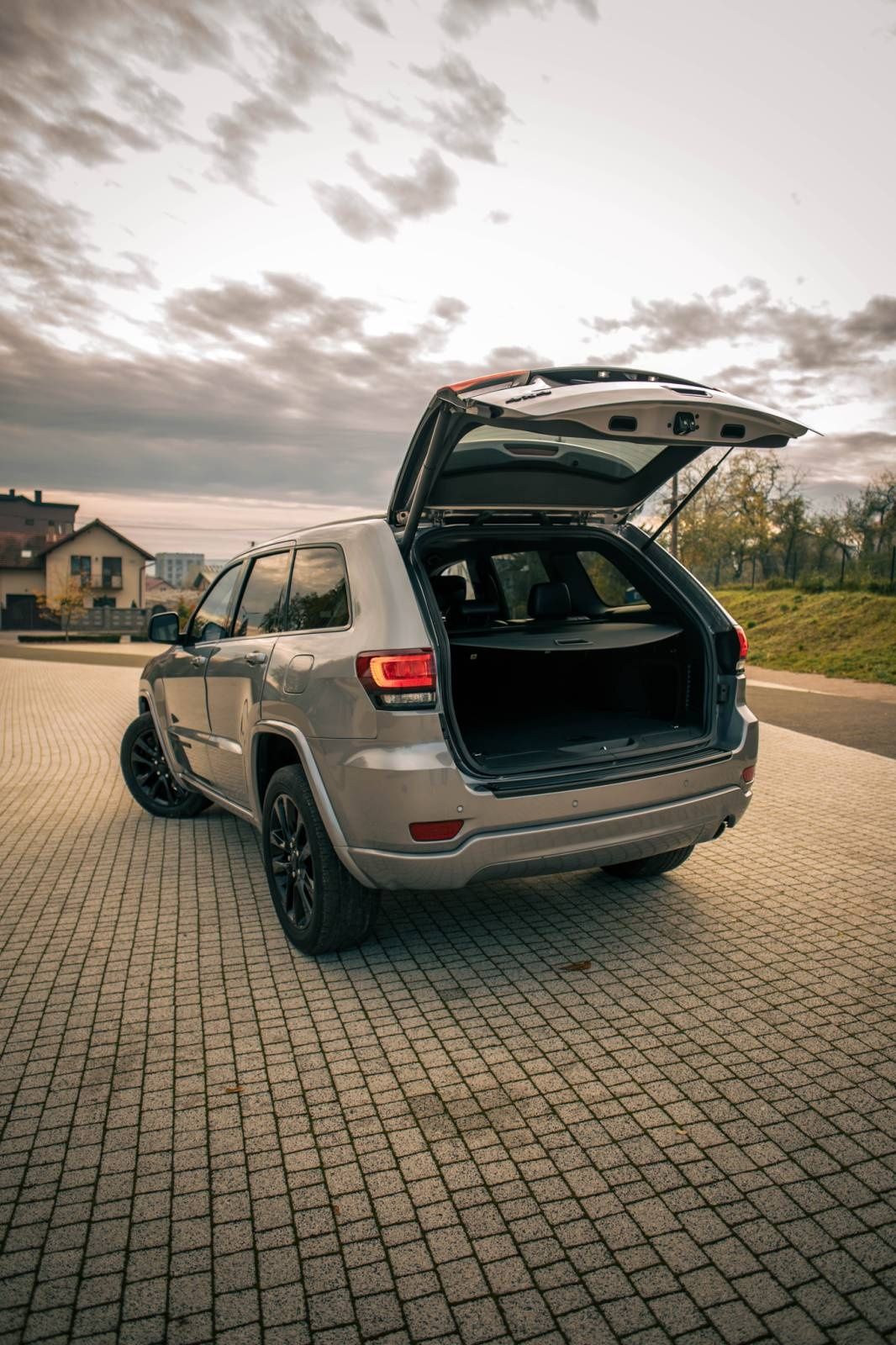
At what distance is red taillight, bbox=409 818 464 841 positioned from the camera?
3.38 meters

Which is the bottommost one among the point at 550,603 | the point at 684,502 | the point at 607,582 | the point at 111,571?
the point at 550,603

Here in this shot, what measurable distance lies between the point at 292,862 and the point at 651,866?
2.02 m

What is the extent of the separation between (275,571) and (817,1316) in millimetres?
3713

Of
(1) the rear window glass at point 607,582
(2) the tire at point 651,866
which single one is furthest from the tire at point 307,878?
(1) the rear window glass at point 607,582

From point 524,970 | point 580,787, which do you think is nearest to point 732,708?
point 580,787

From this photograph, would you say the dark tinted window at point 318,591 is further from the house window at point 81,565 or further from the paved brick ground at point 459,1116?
the house window at point 81,565

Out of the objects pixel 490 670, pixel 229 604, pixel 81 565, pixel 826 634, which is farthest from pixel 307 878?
pixel 81 565

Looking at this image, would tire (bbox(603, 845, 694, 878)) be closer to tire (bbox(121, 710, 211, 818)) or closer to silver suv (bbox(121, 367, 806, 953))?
silver suv (bbox(121, 367, 806, 953))

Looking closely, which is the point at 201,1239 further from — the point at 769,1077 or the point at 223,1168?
the point at 769,1077

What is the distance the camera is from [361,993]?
12.0 feet

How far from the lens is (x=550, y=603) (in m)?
5.14

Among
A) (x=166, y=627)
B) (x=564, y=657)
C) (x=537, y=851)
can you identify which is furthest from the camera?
(x=166, y=627)

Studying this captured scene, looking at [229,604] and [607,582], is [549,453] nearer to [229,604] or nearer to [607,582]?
[607,582]

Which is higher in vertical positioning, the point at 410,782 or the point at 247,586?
the point at 247,586
